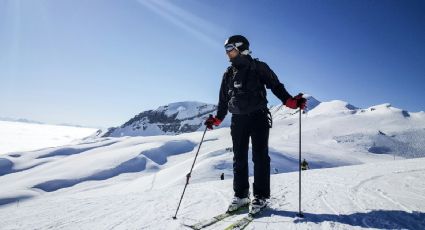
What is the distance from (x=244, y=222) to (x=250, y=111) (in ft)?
5.87

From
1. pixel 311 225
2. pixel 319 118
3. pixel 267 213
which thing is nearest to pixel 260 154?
pixel 267 213

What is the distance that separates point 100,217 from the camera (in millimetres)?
5336

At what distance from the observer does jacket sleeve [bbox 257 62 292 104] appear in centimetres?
548

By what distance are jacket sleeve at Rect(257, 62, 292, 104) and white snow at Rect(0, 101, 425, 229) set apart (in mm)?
1757

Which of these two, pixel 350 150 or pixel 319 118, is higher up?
pixel 319 118

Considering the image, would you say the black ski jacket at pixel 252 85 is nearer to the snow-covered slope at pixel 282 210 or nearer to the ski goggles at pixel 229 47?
the ski goggles at pixel 229 47

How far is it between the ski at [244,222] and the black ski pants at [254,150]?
56 centimetres

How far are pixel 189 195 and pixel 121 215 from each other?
6.58 ft

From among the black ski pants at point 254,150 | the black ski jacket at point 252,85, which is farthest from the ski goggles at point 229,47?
the black ski pants at point 254,150

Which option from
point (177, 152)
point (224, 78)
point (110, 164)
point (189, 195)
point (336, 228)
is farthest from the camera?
point (177, 152)

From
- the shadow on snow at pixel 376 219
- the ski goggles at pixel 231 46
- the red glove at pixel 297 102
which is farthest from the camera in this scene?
the ski goggles at pixel 231 46

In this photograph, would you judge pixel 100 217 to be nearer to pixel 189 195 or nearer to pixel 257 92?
pixel 189 195

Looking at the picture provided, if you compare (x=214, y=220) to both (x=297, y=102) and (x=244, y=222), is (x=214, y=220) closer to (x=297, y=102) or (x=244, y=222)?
(x=244, y=222)

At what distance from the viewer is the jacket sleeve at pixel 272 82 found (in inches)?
216
